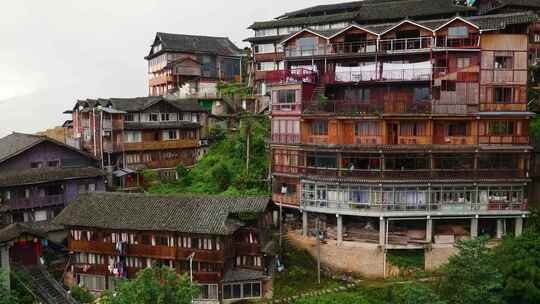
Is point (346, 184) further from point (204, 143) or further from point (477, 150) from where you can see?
point (204, 143)

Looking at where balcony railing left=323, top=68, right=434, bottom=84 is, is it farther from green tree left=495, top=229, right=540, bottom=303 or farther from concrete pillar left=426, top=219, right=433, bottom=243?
green tree left=495, top=229, right=540, bottom=303

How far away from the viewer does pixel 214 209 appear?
39.9 metres

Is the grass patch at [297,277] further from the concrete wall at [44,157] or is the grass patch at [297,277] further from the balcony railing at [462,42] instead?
the concrete wall at [44,157]

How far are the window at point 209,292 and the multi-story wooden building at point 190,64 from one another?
3686cm

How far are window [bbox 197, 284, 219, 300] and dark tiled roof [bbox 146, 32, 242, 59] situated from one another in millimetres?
45562

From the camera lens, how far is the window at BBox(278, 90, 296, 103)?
148 feet

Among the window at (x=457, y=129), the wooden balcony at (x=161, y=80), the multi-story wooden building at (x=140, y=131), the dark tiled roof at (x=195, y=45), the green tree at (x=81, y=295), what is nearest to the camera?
the green tree at (x=81, y=295)

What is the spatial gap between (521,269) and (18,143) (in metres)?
44.3

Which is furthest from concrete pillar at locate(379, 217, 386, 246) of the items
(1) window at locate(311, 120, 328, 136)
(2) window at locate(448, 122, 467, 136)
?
(2) window at locate(448, 122, 467, 136)

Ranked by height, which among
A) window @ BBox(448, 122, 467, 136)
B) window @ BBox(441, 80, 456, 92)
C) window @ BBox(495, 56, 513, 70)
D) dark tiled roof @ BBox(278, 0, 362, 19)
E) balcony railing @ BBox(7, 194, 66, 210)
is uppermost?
dark tiled roof @ BBox(278, 0, 362, 19)

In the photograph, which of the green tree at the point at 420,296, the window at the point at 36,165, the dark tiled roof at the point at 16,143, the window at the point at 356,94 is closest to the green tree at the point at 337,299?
the green tree at the point at 420,296

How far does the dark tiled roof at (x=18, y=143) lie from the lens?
49000 mm

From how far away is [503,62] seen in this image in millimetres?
42656

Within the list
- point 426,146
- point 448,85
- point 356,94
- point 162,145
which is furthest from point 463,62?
point 162,145
